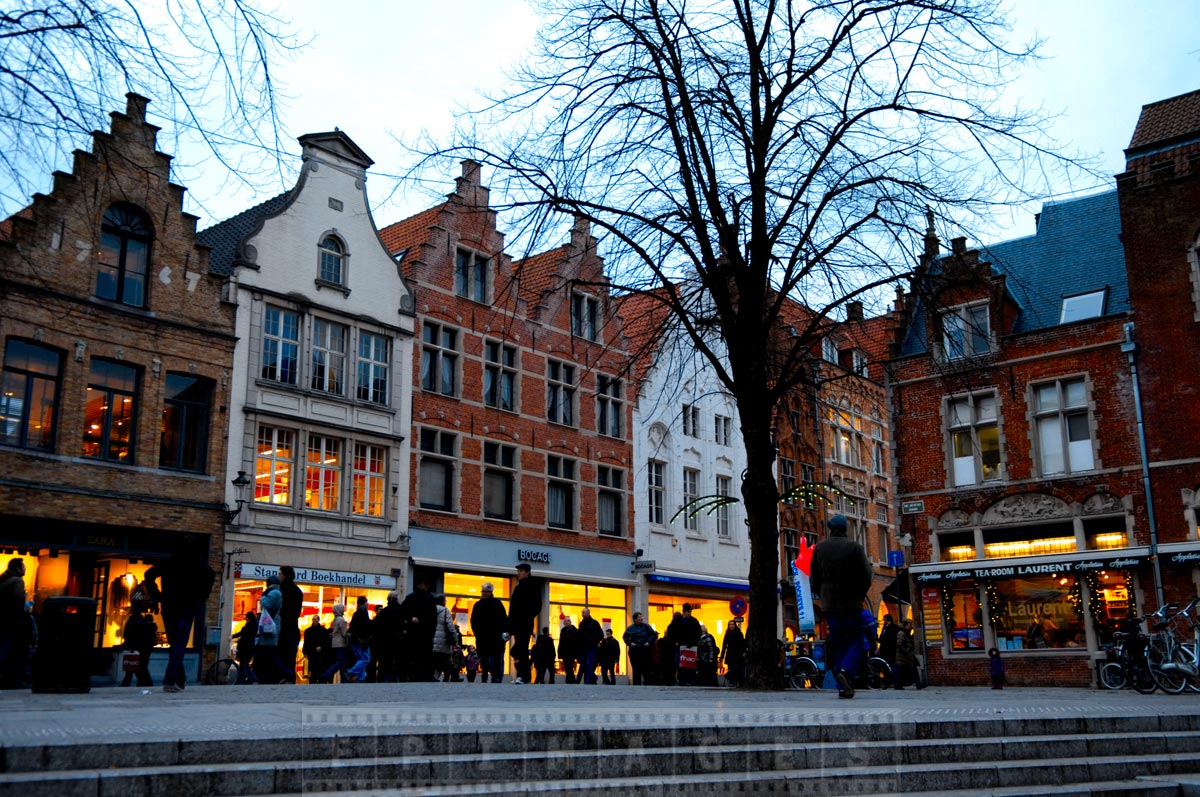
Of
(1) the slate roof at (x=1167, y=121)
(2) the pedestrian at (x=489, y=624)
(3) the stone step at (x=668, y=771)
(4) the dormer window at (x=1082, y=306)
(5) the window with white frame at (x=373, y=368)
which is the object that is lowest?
(3) the stone step at (x=668, y=771)

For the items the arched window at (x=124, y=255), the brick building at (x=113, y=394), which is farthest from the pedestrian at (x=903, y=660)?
the arched window at (x=124, y=255)

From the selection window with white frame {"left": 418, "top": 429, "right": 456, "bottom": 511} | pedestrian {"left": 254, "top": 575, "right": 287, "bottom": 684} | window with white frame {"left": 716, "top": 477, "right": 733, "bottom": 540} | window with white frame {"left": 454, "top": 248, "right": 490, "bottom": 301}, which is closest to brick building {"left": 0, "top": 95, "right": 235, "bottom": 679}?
pedestrian {"left": 254, "top": 575, "right": 287, "bottom": 684}

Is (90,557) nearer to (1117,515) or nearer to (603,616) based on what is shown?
(603,616)

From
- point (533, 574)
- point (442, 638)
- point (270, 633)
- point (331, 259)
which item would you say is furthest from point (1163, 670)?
point (331, 259)

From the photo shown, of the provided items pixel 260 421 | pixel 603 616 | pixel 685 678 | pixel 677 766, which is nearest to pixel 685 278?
pixel 685 678

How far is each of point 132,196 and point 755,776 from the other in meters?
22.1

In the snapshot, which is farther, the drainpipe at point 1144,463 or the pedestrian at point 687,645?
the drainpipe at point 1144,463

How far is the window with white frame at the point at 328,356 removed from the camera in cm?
2902

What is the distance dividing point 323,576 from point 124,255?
856 cm

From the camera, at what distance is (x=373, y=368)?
100 ft

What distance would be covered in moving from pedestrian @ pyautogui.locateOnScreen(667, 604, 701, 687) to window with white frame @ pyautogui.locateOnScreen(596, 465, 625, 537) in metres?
13.9

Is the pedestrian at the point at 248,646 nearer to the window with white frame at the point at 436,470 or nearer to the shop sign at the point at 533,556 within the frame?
the window with white frame at the point at 436,470

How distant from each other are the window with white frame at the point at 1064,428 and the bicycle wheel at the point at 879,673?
7451 millimetres

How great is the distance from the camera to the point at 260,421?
1074 inches
